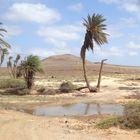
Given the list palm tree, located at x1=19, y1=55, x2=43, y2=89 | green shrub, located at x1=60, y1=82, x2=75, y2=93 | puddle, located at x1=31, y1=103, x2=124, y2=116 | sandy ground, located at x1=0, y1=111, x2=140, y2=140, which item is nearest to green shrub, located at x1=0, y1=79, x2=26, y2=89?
palm tree, located at x1=19, y1=55, x2=43, y2=89

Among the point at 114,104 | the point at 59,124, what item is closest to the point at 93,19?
the point at 114,104

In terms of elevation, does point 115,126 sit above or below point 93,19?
below

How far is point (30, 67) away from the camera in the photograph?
51.8m

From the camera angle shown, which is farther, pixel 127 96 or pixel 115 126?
pixel 127 96

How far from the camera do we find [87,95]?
154 feet

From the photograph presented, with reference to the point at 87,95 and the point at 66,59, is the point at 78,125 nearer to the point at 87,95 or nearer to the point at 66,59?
the point at 87,95

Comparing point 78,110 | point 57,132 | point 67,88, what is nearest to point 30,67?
point 67,88

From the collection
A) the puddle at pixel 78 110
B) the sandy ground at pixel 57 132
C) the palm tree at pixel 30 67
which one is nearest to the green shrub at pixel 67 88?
the palm tree at pixel 30 67

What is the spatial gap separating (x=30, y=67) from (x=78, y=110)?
18.9m

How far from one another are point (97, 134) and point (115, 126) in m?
1.85

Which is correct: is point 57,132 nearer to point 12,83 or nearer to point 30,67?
point 30,67

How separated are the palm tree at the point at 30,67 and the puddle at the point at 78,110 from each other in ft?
45.6

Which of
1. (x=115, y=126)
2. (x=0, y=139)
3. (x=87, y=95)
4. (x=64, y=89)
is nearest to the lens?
(x=0, y=139)

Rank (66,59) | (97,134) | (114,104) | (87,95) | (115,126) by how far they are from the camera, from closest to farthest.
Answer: (97,134)
(115,126)
(114,104)
(87,95)
(66,59)
